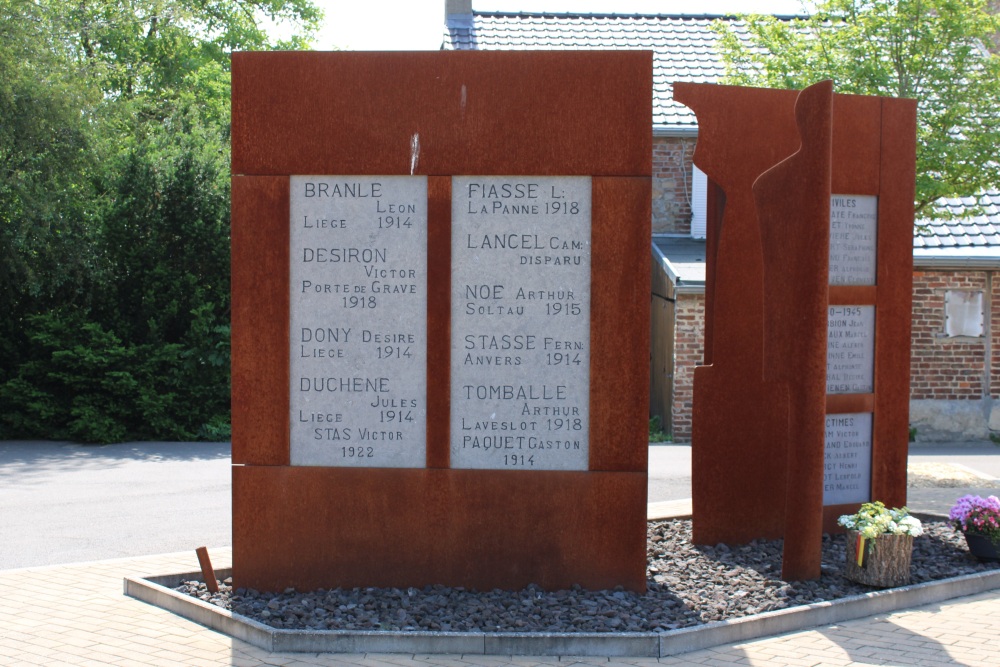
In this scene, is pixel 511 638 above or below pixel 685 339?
below

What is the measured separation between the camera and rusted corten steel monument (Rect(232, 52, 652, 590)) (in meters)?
6.25

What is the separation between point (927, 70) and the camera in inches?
483

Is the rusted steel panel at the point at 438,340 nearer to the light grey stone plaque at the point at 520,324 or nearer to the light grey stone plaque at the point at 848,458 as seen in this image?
the light grey stone plaque at the point at 520,324

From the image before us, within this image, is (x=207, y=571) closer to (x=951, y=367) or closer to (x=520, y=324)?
(x=520, y=324)

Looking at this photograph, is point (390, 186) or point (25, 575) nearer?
point (390, 186)

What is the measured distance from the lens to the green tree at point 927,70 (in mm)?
11852

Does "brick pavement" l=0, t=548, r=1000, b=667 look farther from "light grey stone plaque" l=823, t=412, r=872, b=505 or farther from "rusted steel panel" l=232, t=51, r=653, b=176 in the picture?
"rusted steel panel" l=232, t=51, r=653, b=176

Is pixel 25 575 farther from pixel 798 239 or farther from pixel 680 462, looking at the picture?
pixel 680 462

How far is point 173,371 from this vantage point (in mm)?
16016

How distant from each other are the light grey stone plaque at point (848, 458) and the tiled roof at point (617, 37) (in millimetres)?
12531

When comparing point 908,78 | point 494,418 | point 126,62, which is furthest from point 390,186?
point 126,62

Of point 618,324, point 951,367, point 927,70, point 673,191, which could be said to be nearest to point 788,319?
point 618,324

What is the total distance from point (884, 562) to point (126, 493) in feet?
24.9

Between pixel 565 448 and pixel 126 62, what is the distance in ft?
79.3
